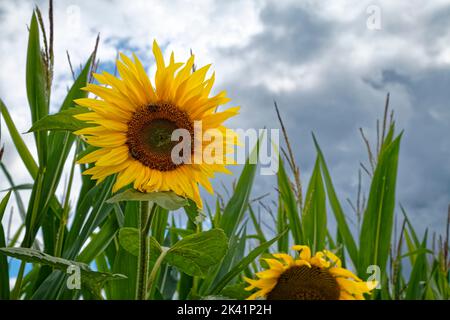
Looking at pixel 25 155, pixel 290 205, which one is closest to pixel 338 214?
A: pixel 290 205

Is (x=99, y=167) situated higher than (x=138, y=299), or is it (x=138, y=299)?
(x=99, y=167)

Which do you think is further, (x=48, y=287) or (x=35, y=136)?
(x=35, y=136)

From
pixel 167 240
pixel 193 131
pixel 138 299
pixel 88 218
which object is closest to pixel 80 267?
pixel 138 299

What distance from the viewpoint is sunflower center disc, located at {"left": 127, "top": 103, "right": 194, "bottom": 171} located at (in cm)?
73

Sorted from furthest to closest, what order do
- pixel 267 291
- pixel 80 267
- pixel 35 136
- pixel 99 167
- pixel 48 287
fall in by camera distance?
pixel 35 136
pixel 48 287
pixel 267 291
pixel 99 167
pixel 80 267

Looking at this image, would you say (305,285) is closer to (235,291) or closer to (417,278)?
(235,291)

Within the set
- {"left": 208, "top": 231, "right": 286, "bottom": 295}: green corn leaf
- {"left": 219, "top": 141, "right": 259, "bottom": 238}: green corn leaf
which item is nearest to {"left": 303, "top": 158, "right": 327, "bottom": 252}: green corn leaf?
{"left": 219, "top": 141, "right": 259, "bottom": 238}: green corn leaf

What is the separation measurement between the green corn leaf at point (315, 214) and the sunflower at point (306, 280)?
1.20ft

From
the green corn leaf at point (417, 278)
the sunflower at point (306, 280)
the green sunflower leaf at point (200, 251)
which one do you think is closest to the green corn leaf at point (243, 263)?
the sunflower at point (306, 280)

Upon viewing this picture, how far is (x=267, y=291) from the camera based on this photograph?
855 mm

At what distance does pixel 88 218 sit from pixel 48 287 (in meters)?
0.15

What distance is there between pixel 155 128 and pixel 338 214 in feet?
2.80

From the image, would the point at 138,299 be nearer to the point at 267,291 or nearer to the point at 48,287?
the point at 267,291

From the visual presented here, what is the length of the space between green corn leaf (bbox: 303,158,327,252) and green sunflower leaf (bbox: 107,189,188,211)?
66 centimetres
